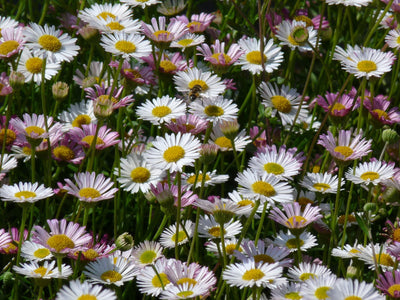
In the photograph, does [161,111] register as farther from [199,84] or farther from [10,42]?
[10,42]

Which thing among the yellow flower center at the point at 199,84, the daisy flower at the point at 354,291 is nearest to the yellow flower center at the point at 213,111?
the yellow flower center at the point at 199,84

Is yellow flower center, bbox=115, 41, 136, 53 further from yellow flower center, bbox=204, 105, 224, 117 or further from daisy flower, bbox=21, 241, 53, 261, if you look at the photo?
daisy flower, bbox=21, 241, 53, 261

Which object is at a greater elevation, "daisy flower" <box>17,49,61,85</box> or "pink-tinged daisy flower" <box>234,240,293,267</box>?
"daisy flower" <box>17,49,61,85</box>

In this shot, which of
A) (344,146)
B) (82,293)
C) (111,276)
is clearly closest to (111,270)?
(111,276)

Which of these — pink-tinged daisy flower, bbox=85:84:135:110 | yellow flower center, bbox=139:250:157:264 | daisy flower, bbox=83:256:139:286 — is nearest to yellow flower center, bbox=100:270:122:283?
Answer: daisy flower, bbox=83:256:139:286

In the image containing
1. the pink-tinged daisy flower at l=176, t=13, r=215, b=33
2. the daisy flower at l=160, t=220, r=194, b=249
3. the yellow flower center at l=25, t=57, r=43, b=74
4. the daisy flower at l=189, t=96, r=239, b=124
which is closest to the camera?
the daisy flower at l=160, t=220, r=194, b=249

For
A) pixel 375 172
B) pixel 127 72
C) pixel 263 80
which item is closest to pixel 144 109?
pixel 127 72

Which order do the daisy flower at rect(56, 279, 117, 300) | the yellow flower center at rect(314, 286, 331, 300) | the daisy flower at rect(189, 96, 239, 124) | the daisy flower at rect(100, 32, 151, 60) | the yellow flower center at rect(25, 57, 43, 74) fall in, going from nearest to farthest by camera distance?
the daisy flower at rect(56, 279, 117, 300) < the yellow flower center at rect(314, 286, 331, 300) < the daisy flower at rect(189, 96, 239, 124) < the daisy flower at rect(100, 32, 151, 60) < the yellow flower center at rect(25, 57, 43, 74)
